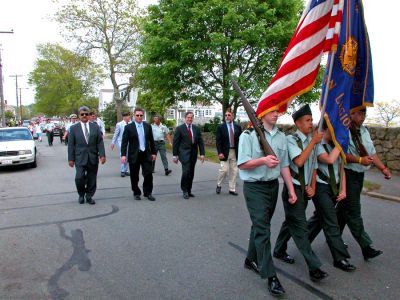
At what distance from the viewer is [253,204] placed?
150 inches

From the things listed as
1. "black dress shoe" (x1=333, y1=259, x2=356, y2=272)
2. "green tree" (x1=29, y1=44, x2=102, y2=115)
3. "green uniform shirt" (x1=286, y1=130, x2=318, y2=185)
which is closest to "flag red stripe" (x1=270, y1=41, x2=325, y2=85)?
"green uniform shirt" (x1=286, y1=130, x2=318, y2=185)

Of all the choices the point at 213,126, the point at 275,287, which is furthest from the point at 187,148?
the point at 213,126

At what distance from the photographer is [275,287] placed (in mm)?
3604

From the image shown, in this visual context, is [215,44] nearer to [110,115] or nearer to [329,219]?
[329,219]

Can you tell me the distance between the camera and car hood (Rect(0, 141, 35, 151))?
44.2 ft

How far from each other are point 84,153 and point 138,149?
1092mm

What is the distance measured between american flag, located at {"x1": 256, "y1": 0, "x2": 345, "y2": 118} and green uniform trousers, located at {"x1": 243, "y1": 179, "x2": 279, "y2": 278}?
75 centimetres

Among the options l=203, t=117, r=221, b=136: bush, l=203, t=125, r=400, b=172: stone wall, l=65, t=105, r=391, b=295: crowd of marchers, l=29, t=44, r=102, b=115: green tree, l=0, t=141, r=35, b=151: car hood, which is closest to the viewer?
l=65, t=105, r=391, b=295: crowd of marchers

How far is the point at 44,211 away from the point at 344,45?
5.92 metres

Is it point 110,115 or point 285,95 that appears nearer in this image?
point 285,95

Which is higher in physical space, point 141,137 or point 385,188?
point 141,137

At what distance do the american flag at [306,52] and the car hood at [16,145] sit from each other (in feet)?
39.1

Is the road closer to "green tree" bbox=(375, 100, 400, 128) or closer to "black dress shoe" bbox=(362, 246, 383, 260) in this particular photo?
"black dress shoe" bbox=(362, 246, 383, 260)

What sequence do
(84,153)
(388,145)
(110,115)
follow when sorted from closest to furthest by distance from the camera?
1. (84,153)
2. (388,145)
3. (110,115)
